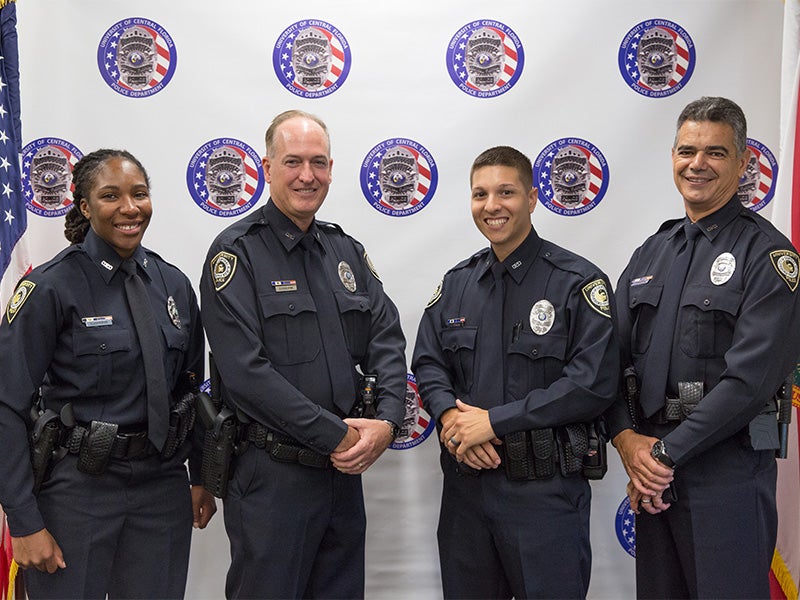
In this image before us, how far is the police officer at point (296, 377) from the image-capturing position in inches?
92.4

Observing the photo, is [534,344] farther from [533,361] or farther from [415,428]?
[415,428]

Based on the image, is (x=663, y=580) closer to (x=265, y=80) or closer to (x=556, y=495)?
(x=556, y=495)

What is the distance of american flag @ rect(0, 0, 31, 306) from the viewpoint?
9.52ft

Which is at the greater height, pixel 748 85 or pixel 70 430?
pixel 748 85

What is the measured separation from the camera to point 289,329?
2461 millimetres

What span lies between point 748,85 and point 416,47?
5.10 ft

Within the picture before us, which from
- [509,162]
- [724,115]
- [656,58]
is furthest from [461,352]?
[656,58]

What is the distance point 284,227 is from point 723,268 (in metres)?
1.56

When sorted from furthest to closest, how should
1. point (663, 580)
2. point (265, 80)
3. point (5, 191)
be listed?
point (265, 80), point (5, 191), point (663, 580)

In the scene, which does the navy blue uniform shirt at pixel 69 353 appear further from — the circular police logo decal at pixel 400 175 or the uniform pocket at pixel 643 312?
the uniform pocket at pixel 643 312

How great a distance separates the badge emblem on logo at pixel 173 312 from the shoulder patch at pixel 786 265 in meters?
2.07

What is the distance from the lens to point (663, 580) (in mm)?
2496

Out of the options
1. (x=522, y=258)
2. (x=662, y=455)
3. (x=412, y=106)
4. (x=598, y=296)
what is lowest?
(x=662, y=455)

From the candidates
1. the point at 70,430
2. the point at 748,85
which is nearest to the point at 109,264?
the point at 70,430
